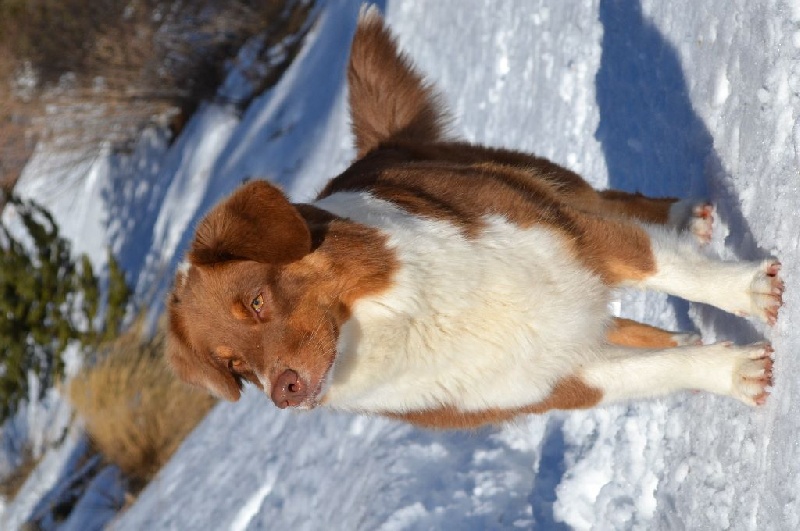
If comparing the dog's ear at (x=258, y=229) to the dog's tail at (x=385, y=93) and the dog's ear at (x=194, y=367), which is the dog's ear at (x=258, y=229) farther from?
the dog's tail at (x=385, y=93)

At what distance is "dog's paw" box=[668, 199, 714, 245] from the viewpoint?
3.95m

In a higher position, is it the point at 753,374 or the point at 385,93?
the point at 385,93

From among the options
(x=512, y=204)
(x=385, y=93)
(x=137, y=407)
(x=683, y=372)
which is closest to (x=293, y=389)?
(x=512, y=204)

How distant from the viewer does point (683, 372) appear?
3.50 metres

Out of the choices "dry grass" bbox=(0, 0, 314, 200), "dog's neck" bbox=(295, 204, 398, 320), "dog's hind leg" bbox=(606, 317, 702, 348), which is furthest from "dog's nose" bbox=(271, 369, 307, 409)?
"dry grass" bbox=(0, 0, 314, 200)

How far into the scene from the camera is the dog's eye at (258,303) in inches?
124

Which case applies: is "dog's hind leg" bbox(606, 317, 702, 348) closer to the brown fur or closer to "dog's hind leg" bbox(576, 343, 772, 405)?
"dog's hind leg" bbox(576, 343, 772, 405)

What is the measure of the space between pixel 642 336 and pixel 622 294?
0.25 meters

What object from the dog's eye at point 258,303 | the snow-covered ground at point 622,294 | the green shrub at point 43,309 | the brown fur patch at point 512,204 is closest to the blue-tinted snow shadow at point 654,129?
the snow-covered ground at point 622,294

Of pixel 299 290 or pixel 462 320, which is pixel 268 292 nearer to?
pixel 299 290

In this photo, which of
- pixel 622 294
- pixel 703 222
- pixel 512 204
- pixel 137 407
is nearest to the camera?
pixel 512 204

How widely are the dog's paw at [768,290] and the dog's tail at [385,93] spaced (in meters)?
1.88

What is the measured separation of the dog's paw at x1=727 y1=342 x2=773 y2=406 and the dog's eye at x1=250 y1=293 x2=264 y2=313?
5.48ft

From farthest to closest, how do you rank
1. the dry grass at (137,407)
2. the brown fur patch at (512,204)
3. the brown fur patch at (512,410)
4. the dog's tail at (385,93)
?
the dry grass at (137,407) → the dog's tail at (385,93) → the brown fur patch at (512,410) → the brown fur patch at (512,204)
